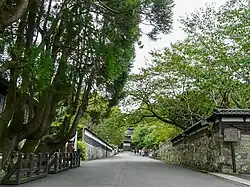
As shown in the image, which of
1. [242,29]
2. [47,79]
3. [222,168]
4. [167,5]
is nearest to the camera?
[47,79]

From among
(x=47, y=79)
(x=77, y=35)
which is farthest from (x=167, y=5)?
(x=47, y=79)

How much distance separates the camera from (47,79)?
5.93 metres

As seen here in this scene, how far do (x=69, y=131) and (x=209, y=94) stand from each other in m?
8.83

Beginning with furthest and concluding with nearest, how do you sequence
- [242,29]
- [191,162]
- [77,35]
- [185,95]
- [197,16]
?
1. [185,95]
2. [191,162]
3. [197,16]
4. [242,29]
5. [77,35]

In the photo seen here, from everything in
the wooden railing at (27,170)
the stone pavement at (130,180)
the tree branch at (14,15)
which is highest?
the tree branch at (14,15)

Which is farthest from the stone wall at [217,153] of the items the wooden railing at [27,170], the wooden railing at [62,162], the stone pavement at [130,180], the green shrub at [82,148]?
the green shrub at [82,148]

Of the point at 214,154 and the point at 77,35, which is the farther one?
the point at 214,154

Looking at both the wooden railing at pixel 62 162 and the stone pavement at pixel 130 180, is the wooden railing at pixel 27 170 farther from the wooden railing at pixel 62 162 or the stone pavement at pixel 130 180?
the wooden railing at pixel 62 162

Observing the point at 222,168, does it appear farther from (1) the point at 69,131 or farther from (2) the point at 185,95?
(2) the point at 185,95

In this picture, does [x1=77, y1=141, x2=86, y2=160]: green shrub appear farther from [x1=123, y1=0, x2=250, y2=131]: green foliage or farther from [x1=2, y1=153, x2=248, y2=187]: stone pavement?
[x1=2, y1=153, x2=248, y2=187]: stone pavement

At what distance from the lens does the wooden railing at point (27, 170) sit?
855cm

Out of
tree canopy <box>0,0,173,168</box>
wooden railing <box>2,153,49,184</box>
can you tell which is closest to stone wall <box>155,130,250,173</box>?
tree canopy <box>0,0,173,168</box>

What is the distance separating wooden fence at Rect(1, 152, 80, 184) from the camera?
338 inches

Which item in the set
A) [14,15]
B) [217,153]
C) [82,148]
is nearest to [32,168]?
[14,15]
